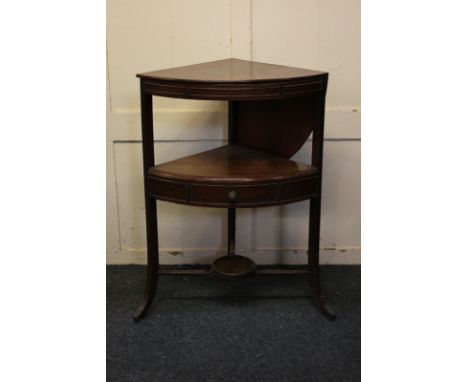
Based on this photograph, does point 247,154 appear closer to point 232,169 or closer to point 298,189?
point 232,169

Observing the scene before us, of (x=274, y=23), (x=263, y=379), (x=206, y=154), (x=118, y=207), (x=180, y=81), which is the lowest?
(x=263, y=379)

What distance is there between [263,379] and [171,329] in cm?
52

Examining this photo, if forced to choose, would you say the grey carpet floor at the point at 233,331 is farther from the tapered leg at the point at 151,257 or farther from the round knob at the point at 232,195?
the round knob at the point at 232,195

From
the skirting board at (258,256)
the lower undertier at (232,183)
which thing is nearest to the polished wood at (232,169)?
the lower undertier at (232,183)

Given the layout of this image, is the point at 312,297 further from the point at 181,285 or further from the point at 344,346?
the point at 181,285

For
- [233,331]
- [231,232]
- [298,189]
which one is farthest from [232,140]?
[233,331]

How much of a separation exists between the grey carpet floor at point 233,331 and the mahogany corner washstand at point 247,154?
120mm

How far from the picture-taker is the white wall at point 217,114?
2.74m

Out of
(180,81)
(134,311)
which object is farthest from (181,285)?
(180,81)

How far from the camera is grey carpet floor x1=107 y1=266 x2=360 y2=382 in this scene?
2.15m

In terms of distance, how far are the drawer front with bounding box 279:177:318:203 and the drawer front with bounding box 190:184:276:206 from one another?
0.16ft

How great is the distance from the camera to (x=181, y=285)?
112 inches

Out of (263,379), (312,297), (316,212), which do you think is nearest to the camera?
(263,379)

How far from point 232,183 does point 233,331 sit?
0.65 metres
